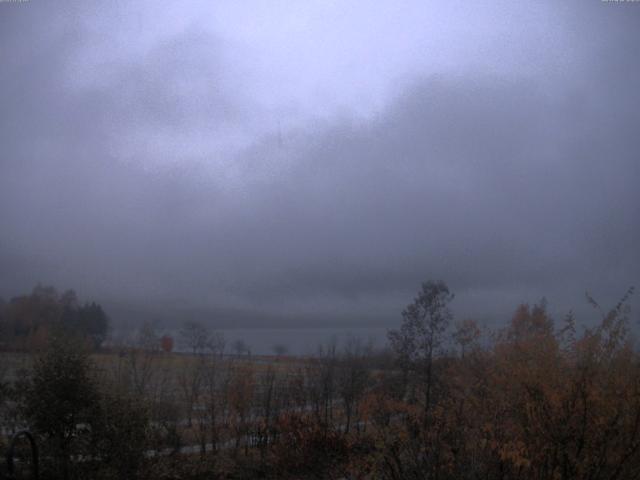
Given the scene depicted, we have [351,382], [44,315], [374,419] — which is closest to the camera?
[374,419]

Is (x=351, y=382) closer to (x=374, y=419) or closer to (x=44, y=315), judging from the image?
(x=374, y=419)

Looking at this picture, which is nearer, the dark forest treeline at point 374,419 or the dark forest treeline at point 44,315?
the dark forest treeline at point 374,419

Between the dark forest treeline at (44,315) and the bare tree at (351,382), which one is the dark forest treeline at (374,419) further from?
the dark forest treeline at (44,315)

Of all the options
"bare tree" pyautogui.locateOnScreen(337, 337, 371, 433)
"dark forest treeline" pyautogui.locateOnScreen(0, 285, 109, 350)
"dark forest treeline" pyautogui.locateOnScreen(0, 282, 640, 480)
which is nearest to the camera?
"dark forest treeline" pyautogui.locateOnScreen(0, 282, 640, 480)

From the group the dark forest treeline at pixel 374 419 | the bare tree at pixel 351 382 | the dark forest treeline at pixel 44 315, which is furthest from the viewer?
the dark forest treeline at pixel 44 315

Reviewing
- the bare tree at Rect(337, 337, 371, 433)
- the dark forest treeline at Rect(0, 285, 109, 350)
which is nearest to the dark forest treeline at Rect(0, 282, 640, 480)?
the bare tree at Rect(337, 337, 371, 433)

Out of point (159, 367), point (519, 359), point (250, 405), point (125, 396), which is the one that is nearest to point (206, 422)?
point (250, 405)

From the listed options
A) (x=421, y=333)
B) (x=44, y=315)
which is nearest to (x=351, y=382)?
(x=421, y=333)

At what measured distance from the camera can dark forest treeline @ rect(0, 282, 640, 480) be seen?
27.4 feet

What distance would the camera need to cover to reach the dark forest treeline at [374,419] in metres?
8.35

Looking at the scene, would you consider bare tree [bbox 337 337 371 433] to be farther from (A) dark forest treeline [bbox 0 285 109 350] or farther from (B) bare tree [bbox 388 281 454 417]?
(A) dark forest treeline [bbox 0 285 109 350]

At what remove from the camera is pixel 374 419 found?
14.0m

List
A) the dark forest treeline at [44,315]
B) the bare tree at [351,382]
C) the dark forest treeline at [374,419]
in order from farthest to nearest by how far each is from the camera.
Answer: the dark forest treeline at [44,315], the bare tree at [351,382], the dark forest treeline at [374,419]

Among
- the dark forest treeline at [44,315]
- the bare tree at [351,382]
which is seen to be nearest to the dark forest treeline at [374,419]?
the bare tree at [351,382]
